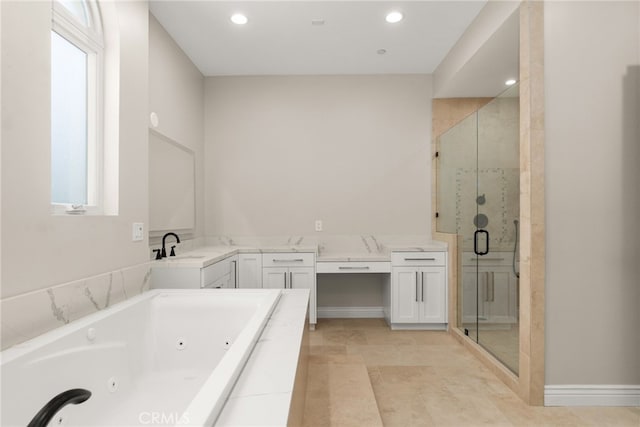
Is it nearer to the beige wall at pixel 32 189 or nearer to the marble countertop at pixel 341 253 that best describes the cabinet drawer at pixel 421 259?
the marble countertop at pixel 341 253

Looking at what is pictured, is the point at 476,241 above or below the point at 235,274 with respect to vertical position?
above

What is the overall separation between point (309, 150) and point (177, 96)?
1427 mm

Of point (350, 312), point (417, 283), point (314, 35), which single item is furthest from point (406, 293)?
point (314, 35)

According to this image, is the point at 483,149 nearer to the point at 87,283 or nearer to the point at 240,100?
the point at 240,100

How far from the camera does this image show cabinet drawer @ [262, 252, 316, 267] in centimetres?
353

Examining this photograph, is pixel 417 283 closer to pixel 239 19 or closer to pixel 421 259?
→ pixel 421 259

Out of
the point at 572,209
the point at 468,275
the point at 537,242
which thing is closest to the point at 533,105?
the point at 572,209

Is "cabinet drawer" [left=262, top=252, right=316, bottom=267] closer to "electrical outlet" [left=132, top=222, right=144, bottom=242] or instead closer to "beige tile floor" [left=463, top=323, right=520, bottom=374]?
"electrical outlet" [left=132, top=222, right=144, bottom=242]

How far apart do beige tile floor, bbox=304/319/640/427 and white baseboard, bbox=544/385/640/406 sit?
43mm

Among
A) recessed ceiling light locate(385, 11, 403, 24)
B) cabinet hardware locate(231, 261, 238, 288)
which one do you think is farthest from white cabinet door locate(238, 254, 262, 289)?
recessed ceiling light locate(385, 11, 403, 24)

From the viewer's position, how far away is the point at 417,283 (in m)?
3.54

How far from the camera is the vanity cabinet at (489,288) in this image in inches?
102

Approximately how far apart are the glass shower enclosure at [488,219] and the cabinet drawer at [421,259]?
0.65ft

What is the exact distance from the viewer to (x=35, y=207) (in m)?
1.48
